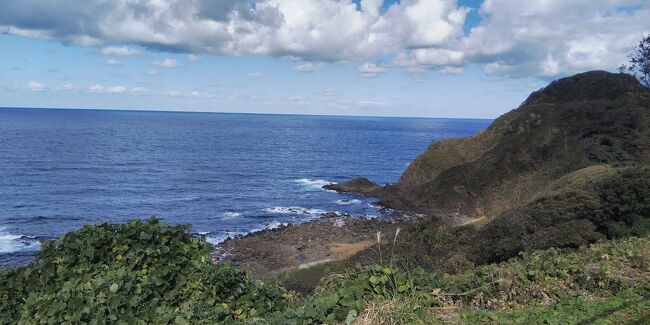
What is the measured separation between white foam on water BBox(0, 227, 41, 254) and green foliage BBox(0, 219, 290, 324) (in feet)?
96.6

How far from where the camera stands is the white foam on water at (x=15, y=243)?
113 ft

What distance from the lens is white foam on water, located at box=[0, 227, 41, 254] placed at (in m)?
34.4

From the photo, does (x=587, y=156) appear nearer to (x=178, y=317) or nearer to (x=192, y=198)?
(x=192, y=198)

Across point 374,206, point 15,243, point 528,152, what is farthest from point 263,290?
point 528,152

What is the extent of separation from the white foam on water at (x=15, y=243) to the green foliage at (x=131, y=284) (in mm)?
29430

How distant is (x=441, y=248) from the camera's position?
26.3 meters

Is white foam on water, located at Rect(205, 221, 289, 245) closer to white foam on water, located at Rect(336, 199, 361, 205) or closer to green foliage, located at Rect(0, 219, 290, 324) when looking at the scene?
white foam on water, located at Rect(336, 199, 361, 205)

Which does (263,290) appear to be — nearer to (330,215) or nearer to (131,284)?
(131,284)

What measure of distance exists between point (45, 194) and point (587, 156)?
53669 mm

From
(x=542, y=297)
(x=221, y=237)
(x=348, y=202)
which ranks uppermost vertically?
(x=542, y=297)

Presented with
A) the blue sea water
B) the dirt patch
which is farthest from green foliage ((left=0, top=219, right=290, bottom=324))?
the dirt patch

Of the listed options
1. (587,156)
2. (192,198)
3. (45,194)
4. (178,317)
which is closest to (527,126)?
(587,156)

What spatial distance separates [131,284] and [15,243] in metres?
34.1

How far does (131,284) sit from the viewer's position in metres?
7.98
